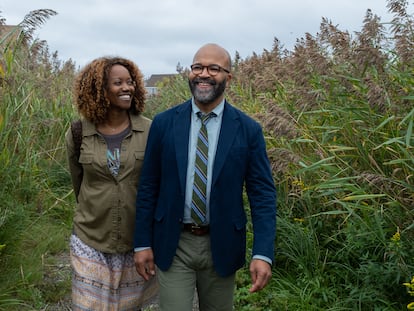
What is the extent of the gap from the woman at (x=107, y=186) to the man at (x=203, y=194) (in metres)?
0.23

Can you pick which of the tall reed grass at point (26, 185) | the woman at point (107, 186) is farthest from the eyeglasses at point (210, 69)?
the tall reed grass at point (26, 185)

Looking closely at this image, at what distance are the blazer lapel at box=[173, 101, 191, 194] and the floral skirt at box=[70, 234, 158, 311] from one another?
704mm

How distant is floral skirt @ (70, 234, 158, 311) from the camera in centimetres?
331

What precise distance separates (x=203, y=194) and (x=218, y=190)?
0.08 meters

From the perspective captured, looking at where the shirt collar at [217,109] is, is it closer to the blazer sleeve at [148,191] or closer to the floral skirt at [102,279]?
the blazer sleeve at [148,191]

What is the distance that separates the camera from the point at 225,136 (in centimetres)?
301

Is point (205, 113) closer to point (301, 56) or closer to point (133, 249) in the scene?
point (133, 249)

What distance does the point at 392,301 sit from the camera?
3625 mm

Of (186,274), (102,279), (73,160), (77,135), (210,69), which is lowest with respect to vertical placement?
(102,279)

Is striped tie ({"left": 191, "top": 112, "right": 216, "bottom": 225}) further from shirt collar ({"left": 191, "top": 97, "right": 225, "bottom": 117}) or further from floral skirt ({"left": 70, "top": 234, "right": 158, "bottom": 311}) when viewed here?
floral skirt ({"left": 70, "top": 234, "right": 158, "bottom": 311})

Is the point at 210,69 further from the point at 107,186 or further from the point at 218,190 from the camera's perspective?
the point at 107,186

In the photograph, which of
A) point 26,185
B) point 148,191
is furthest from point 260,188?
point 26,185

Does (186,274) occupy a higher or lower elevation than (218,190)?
lower

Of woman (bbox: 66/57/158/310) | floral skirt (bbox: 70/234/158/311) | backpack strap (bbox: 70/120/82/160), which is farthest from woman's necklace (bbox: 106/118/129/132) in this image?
floral skirt (bbox: 70/234/158/311)
